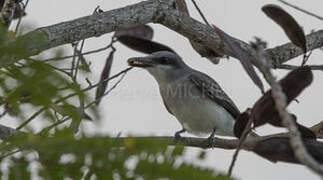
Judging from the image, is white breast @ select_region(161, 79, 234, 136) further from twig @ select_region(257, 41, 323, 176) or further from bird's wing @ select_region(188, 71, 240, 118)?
twig @ select_region(257, 41, 323, 176)

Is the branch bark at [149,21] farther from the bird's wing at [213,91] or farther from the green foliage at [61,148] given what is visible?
the green foliage at [61,148]

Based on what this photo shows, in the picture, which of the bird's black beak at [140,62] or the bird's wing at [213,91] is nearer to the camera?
the bird's black beak at [140,62]

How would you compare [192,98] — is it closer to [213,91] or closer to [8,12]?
[213,91]

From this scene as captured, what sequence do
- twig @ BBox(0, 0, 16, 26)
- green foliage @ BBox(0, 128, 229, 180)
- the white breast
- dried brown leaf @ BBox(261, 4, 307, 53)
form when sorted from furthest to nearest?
the white breast
twig @ BBox(0, 0, 16, 26)
dried brown leaf @ BBox(261, 4, 307, 53)
green foliage @ BBox(0, 128, 229, 180)

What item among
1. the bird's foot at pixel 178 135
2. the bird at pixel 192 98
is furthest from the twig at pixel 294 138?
the bird at pixel 192 98

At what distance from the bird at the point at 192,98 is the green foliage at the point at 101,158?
4372mm

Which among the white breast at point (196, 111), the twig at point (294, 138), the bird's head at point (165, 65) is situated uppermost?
the twig at point (294, 138)

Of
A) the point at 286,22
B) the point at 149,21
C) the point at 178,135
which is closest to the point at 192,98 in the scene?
the point at 178,135

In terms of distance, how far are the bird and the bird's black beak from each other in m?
0.15

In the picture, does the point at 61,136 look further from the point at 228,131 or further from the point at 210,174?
the point at 228,131

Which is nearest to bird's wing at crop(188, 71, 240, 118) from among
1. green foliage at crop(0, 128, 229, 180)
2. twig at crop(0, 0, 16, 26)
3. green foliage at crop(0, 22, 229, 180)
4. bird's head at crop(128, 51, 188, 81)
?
bird's head at crop(128, 51, 188, 81)

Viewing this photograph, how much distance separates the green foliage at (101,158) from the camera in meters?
1.22

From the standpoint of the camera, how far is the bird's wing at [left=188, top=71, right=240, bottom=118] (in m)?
6.07

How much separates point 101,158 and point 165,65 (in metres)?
4.81
